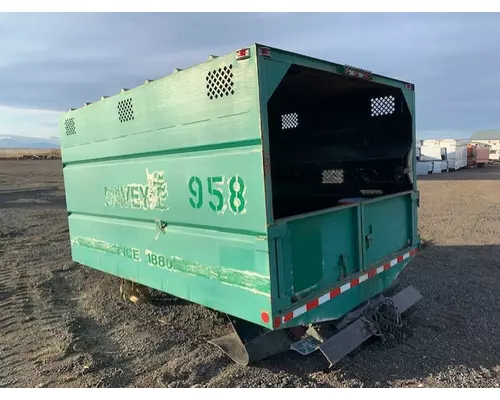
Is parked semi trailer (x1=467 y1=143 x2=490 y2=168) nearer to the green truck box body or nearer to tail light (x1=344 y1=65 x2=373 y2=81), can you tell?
the green truck box body

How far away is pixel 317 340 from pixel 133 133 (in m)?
2.39

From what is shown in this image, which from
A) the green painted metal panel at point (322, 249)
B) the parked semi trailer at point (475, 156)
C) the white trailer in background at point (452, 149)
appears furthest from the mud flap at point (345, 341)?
the parked semi trailer at point (475, 156)

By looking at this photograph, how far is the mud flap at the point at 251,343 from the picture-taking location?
3.32 meters

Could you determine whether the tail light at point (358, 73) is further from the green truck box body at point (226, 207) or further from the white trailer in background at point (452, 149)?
the white trailer in background at point (452, 149)

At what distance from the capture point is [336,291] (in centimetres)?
325

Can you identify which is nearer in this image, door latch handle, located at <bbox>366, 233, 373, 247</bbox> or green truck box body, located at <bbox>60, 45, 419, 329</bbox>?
green truck box body, located at <bbox>60, 45, 419, 329</bbox>

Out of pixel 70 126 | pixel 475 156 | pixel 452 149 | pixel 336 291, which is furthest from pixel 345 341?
pixel 475 156

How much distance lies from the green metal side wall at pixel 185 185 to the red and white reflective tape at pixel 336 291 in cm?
17

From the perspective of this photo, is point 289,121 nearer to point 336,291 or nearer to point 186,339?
point 336,291

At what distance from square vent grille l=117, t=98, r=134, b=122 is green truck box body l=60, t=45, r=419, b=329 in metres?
0.02

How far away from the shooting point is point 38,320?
4.45m

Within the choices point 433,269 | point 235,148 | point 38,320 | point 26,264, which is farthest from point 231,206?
point 26,264

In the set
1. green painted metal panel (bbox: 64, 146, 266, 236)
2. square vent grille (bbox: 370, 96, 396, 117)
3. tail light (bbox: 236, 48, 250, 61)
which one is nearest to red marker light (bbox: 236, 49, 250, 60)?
tail light (bbox: 236, 48, 250, 61)

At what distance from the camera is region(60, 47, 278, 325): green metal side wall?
271 cm
